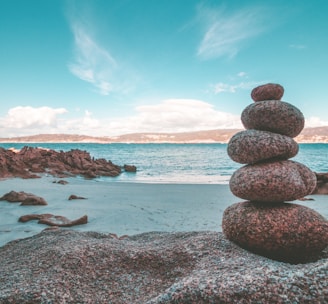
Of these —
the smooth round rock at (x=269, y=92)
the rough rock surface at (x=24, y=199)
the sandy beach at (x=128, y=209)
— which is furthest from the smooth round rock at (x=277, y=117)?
the rough rock surface at (x=24, y=199)

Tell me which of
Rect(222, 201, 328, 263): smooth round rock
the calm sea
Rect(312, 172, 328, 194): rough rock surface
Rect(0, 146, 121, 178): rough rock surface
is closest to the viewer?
Rect(222, 201, 328, 263): smooth round rock

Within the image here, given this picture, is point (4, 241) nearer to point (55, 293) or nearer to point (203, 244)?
point (55, 293)

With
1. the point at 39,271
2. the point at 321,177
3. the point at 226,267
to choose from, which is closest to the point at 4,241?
the point at 39,271

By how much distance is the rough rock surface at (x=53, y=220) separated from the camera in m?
7.77

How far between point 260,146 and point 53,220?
641 cm

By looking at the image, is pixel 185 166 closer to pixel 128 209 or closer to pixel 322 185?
pixel 322 185

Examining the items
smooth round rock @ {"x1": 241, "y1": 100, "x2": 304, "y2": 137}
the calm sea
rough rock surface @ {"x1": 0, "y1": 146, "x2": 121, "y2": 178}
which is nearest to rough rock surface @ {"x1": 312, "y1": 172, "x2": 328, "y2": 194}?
the calm sea

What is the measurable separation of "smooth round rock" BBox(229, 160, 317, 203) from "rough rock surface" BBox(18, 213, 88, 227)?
5248mm

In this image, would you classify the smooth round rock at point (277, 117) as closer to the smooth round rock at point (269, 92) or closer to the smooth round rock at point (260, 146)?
the smooth round rock at point (260, 146)

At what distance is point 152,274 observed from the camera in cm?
413

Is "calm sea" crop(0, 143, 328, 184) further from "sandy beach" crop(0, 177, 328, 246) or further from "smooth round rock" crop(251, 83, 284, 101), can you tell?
"smooth round rock" crop(251, 83, 284, 101)

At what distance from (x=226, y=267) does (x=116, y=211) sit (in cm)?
657

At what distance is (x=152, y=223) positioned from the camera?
8391mm

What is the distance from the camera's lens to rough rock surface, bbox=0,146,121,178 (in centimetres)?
1709
